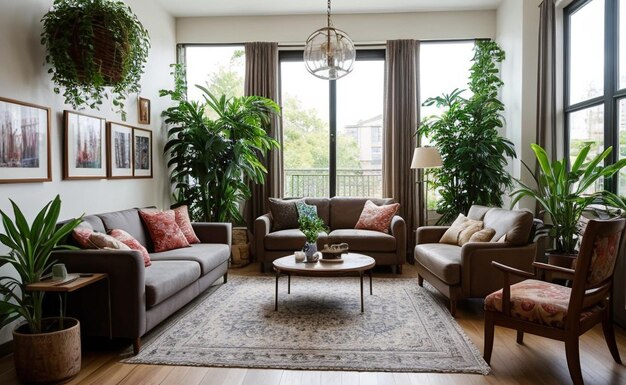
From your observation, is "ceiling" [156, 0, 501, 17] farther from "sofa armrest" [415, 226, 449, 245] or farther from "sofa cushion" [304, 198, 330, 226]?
"sofa armrest" [415, 226, 449, 245]

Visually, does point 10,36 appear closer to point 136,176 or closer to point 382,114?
point 136,176

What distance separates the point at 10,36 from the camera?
9.70 feet

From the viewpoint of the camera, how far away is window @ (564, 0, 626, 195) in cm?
362

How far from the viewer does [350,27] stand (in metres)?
5.82

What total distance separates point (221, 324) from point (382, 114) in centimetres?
380

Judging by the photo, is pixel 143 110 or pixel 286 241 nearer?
pixel 143 110

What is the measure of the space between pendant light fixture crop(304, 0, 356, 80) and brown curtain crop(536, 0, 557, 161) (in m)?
2.34

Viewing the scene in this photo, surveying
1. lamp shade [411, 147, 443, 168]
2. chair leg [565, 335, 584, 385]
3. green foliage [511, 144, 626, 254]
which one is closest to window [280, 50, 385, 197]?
lamp shade [411, 147, 443, 168]

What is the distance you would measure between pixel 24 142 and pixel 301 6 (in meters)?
3.77

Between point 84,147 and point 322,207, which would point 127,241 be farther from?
point 322,207

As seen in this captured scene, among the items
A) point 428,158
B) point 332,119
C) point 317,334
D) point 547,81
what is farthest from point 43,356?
point 547,81

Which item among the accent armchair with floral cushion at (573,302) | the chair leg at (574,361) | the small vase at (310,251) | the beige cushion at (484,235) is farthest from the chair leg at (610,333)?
the small vase at (310,251)

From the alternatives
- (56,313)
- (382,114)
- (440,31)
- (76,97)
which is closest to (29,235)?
(56,313)

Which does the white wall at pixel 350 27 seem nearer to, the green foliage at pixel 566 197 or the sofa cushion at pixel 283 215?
the sofa cushion at pixel 283 215
